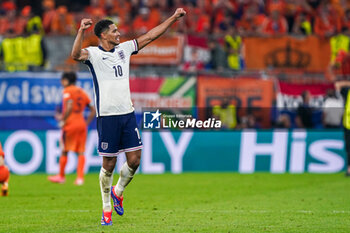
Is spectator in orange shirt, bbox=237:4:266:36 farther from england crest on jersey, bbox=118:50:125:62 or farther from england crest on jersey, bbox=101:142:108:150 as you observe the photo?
england crest on jersey, bbox=101:142:108:150

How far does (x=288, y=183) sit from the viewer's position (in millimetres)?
15820

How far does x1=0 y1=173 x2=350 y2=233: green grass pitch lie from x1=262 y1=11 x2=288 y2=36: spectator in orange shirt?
22.5 feet

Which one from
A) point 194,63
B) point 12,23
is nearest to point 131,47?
point 194,63

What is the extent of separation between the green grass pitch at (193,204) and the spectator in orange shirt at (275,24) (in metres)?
6.86

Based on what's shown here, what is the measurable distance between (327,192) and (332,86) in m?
6.89

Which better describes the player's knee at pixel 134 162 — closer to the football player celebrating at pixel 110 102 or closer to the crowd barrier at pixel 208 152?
the football player celebrating at pixel 110 102

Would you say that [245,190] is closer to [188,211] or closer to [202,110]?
[188,211]

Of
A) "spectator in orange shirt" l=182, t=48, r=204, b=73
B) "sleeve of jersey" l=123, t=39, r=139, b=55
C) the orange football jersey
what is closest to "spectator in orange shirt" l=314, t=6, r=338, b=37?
"spectator in orange shirt" l=182, t=48, r=204, b=73

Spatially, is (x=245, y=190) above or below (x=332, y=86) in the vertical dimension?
below

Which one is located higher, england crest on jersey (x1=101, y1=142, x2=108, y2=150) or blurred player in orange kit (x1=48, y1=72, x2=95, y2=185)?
england crest on jersey (x1=101, y1=142, x2=108, y2=150)

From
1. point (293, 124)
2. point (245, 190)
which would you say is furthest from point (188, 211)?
point (293, 124)

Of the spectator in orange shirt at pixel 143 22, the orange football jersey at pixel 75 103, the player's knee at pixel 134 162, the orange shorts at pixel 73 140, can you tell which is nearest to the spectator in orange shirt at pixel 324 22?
the spectator in orange shirt at pixel 143 22

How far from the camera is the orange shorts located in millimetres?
15922

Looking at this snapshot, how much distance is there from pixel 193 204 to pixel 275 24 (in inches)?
484
